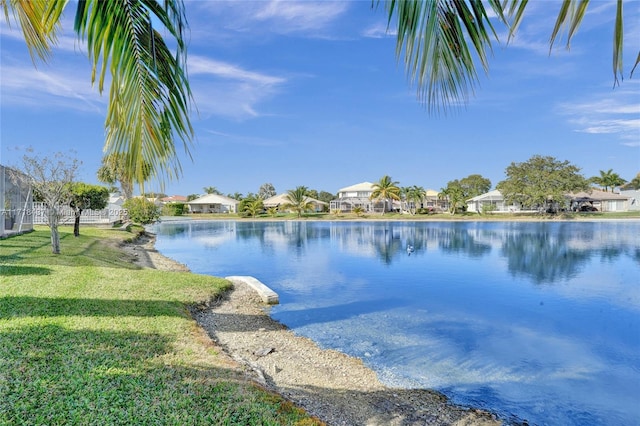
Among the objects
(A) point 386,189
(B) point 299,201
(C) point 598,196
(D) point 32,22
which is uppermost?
(A) point 386,189

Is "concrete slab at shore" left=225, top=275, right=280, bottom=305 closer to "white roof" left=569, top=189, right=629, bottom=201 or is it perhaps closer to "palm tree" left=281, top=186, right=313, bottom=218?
"palm tree" left=281, top=186, right=313, bottom=218

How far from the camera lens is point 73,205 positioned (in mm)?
17859

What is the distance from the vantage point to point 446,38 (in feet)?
4.96

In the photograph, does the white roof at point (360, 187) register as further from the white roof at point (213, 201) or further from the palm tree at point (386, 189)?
the white roof at point (213, 201)

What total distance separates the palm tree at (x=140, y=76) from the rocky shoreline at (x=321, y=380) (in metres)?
3.65

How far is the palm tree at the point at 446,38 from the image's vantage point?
4.66ft

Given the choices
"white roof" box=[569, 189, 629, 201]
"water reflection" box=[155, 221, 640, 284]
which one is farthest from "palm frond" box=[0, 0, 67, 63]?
"white roof" box=[569, 189, 629, 201]

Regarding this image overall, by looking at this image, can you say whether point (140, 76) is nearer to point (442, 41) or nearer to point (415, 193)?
point (442, 41)

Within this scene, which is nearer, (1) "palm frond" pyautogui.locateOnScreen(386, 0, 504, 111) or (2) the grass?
(1) "palm frond" pyautogui.locateOnScreen(386, 0, 504, 111)

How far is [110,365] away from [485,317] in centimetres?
917

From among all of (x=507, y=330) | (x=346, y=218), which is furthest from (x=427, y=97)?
(x=346, y=218)

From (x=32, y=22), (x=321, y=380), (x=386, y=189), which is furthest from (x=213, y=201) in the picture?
(x=32, y=22)

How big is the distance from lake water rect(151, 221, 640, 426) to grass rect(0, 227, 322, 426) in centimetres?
308

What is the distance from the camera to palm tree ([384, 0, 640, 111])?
142 centimetres
